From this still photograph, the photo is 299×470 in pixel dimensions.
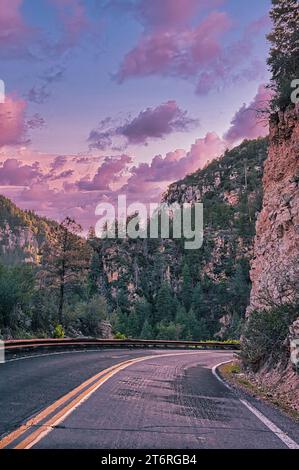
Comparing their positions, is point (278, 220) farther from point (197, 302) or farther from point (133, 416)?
point (197, 302)

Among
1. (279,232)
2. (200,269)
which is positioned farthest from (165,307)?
(279,232)

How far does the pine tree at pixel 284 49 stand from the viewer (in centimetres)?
2369

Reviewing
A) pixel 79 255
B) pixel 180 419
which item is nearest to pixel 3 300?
pixel 79 255

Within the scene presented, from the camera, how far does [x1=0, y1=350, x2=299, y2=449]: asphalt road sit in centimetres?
551

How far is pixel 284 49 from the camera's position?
26.6 metres

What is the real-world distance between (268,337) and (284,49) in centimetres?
1894

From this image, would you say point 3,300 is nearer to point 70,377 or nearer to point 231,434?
point 70,377

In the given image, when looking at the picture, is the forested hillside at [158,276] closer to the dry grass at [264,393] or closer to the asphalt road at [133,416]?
the dry grass at [264,393]

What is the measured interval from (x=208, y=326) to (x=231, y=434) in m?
98.6

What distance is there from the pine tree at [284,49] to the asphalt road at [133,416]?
16.8 meters

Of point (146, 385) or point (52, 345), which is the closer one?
point (146, 385)

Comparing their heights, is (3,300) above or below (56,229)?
below

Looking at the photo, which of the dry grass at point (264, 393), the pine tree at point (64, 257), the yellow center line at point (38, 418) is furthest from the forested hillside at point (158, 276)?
the yellow center line at point (38, 418)
